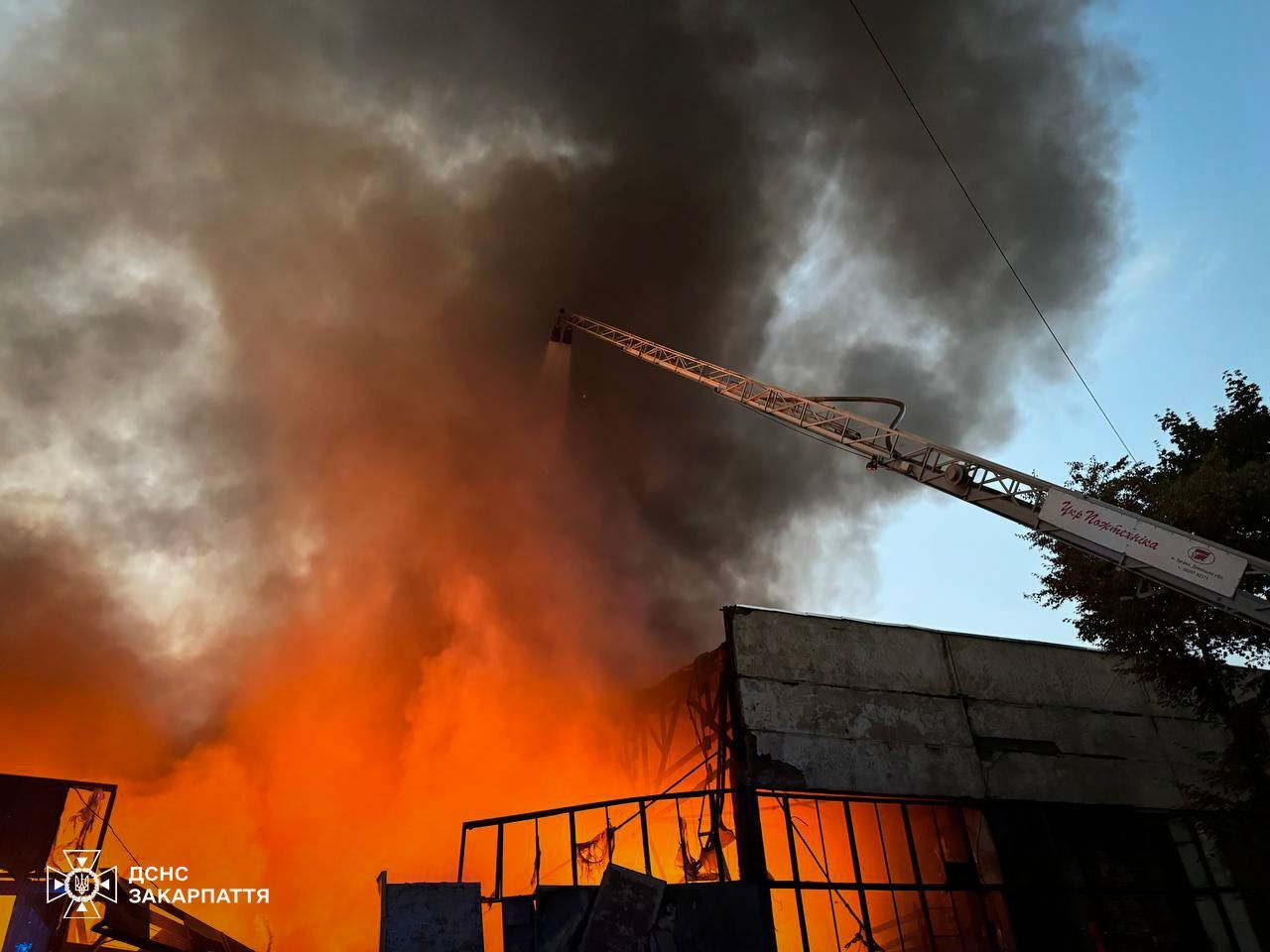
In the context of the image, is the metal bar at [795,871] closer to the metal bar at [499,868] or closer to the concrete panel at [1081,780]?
the concrete panel at [1081,780]

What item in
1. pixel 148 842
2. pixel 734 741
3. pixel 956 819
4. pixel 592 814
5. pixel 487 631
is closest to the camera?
pixel 734 741

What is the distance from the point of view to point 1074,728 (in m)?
16.5

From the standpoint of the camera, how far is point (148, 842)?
808 inches

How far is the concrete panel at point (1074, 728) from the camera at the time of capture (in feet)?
52.0

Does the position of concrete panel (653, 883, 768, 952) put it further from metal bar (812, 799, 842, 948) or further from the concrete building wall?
metal bar (812, 799, 842, 948)

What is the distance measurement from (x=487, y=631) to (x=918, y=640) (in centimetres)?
1405

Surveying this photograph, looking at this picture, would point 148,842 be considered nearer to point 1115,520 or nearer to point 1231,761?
point 1115,520

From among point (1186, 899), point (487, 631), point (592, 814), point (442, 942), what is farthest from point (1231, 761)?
point (487, 631)

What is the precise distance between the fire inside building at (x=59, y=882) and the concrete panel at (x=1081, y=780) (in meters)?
14.8

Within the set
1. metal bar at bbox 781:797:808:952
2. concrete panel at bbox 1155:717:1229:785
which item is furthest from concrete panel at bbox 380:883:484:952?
concrete panel at bbox 1155:717:1229:785

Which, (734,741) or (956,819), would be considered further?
(956,819)

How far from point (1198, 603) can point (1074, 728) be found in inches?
154

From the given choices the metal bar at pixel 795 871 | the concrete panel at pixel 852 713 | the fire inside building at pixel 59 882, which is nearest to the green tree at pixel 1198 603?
the concrete panel at pixel 852 713

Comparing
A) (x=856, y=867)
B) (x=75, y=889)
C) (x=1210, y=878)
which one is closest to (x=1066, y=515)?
(x=856, y=867)
